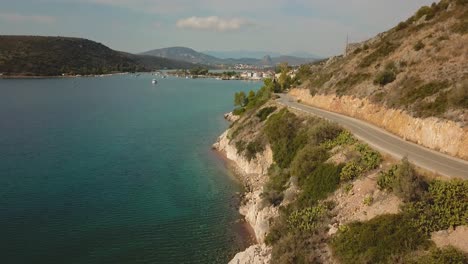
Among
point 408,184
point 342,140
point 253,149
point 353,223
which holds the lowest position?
point 253,149

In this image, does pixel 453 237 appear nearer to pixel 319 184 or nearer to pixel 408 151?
pixel 408 151

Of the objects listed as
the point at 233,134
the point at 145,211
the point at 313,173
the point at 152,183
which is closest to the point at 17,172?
the point at 152,183

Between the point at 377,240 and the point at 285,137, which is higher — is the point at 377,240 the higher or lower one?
the lower one

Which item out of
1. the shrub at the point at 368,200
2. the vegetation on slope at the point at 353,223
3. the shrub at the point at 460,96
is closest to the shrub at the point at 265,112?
the vegetation on slope at the point at 353,223

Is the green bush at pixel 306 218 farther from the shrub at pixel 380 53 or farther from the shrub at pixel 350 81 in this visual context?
the shrub at pixel 380 53

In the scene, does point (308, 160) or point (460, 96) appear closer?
point (460, 96)

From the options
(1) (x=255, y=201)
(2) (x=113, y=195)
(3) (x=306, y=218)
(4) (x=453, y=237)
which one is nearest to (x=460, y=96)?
(4) (x=453, y=237)
